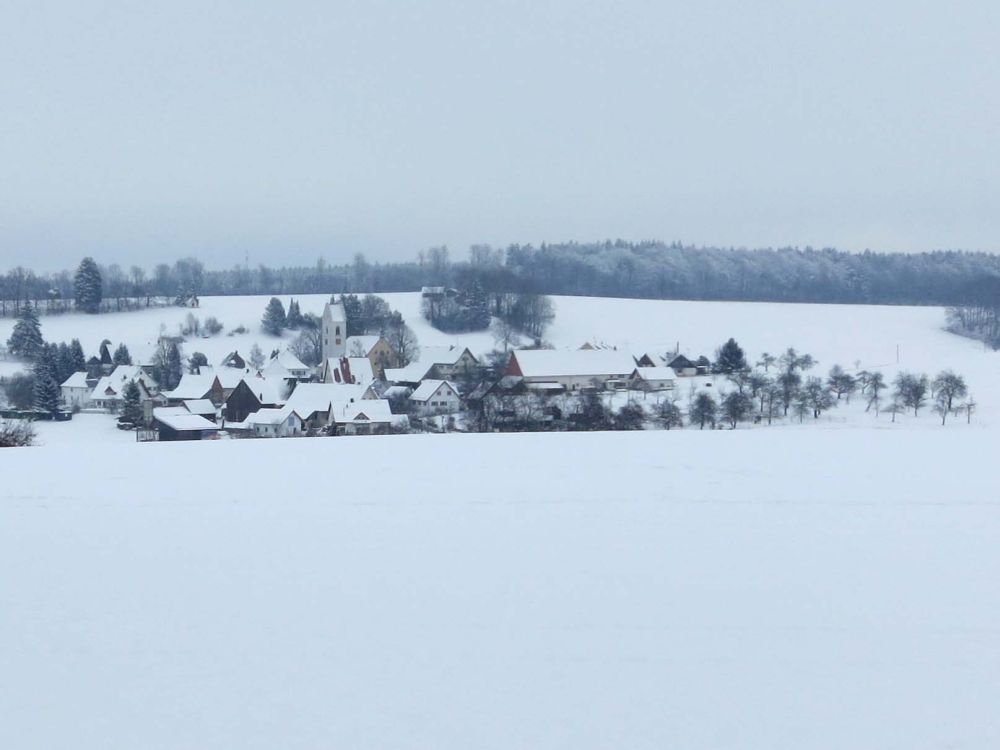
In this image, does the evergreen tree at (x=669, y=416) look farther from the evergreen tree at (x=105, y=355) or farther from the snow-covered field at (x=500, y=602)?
the evergreen tree at (x=105, y=355)

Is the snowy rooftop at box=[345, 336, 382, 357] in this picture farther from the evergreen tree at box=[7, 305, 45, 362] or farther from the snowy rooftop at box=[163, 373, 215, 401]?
the evergreen tree at box=[7, 305, 45, 362]

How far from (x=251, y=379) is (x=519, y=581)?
2123 cm

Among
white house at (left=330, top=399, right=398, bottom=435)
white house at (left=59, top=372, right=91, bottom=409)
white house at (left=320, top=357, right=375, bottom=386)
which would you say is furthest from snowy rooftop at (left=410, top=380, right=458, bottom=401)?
white house at (left=59, top=372, right=91, bottom=409)

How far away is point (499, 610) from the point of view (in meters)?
4.69

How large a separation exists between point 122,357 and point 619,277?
127 feet

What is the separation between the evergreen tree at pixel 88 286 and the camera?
45.1 meters

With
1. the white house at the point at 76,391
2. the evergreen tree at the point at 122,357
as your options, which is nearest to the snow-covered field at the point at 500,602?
the white house at the point at 76,391

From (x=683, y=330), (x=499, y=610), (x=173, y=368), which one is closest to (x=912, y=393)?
(x=499, y=610)

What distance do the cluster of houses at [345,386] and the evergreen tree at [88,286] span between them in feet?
47.4

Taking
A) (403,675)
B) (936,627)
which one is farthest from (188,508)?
(936,627)

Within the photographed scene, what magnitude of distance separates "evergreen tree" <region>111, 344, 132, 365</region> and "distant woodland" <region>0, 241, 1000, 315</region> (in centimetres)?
1526

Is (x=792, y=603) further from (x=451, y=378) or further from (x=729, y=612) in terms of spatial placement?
(x=451, y=378)

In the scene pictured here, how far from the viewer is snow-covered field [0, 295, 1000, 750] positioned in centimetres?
359

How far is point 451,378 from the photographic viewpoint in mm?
29078
